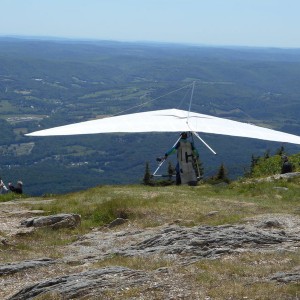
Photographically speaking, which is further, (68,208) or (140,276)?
(68,208)

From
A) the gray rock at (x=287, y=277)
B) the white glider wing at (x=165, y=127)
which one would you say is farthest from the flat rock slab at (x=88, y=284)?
the white glider wing at (x=165, y=127)

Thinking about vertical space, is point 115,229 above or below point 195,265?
below

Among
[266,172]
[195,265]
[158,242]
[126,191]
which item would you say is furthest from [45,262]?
[266,172]

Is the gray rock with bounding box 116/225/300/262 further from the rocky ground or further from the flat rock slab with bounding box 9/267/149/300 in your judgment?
the flat rock slab with bounding box 9/267/149/300

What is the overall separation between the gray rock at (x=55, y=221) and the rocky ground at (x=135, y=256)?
31 cm

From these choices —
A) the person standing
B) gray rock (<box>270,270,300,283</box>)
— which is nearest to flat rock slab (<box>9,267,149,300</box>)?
gray rock (<box>270,270,300,283</box>)

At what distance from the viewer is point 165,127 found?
26.3m

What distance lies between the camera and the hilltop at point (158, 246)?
10.4 metres

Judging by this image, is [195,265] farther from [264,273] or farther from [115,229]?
[115,229]

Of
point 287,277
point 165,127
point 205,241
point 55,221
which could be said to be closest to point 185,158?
point 165,127

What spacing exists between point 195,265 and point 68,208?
10494mm

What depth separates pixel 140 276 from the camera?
11.1 m

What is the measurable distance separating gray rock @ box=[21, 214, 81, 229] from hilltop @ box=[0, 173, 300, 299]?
212 mm

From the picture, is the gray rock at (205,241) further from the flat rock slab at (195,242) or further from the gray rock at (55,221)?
the gray rock at (55,221)
